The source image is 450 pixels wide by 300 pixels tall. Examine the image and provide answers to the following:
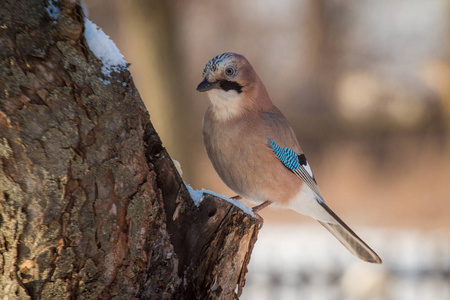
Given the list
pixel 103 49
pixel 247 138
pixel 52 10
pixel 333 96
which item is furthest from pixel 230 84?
pixel 333 96

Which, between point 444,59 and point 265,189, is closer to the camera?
point 265,189

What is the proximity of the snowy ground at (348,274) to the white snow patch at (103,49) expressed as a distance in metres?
4.29

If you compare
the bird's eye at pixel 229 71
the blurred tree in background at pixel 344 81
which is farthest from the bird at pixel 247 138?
the blurred tree in background at pixel 344 81

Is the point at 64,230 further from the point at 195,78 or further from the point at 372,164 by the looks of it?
the point at 372,164

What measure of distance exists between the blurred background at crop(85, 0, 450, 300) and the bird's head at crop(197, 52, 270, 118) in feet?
11.3

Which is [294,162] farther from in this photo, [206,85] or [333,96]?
[333,96]

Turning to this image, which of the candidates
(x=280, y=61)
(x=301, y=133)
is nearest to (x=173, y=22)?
(x=280, y=61)

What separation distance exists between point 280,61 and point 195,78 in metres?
1.15

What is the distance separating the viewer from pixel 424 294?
5.25m

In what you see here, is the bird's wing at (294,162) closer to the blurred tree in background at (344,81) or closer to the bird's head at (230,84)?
the bird's head at (230,84)

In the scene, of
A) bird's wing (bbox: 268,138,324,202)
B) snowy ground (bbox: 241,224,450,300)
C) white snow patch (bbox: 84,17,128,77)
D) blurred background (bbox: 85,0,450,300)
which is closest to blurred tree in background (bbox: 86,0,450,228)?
blurred background (bbox: 85,0,450,300)

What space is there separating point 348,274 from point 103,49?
4.44 metres

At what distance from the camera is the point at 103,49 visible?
4.39 ft

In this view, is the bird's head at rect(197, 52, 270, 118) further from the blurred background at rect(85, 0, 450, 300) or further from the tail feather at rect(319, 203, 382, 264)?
the blurred background at rect(85, 0, 450, 300)
